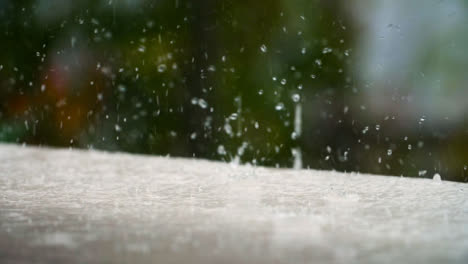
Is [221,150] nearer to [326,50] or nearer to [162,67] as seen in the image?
[162,67]

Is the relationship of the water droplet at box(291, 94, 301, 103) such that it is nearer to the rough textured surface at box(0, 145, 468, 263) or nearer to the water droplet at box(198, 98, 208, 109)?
the water droplet at box(198, 98, 208, 109)

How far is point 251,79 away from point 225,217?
4.14 feet

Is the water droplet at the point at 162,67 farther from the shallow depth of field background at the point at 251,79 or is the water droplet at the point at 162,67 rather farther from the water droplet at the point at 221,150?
the water droplet at the point at 221,150

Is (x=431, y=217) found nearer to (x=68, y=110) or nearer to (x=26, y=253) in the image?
(x=26, y=253)

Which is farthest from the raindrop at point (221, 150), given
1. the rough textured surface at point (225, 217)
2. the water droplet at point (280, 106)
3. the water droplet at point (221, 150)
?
the rough textured surface at point (225, 217)

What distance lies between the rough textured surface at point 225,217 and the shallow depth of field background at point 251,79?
0.47 m

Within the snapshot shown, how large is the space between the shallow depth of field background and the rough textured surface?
470 millimetres

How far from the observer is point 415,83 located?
2.14 metres

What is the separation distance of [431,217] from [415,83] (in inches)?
41.8

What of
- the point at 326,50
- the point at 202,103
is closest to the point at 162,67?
the point at 202,103

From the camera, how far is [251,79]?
2.34 m

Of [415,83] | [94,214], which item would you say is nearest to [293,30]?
[415,83]

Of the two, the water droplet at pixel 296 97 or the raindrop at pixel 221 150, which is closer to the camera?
the water droplet at pixel 296 97

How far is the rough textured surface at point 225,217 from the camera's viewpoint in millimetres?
879
